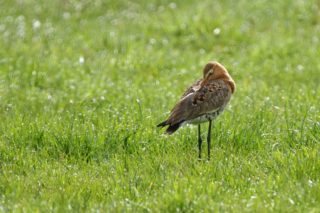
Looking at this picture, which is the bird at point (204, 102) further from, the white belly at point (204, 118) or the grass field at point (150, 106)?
the grass field at point (150, 106)

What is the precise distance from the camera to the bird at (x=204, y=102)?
772 cm

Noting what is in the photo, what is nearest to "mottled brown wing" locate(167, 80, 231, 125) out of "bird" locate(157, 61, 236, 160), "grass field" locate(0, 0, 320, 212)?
"bird" locate(157, 61, 236, 160)

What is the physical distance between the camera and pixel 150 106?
9.93 meters

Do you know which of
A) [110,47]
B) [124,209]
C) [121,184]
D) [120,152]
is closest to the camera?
[124,209]

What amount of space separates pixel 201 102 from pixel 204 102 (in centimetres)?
3

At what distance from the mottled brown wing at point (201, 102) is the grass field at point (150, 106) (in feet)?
1.31

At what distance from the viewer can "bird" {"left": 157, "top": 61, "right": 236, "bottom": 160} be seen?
7723mm

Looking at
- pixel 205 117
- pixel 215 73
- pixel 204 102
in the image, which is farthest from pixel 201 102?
pixel 215 73

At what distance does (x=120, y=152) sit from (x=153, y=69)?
428cm

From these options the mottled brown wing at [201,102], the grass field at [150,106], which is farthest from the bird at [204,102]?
the grass field at [150,106]

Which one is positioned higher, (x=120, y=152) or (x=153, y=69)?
(x=120, y=152)

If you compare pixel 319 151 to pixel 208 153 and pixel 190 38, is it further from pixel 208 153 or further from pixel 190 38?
pixel 190 38

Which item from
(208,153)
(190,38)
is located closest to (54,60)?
(190,38)

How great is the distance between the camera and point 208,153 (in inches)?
309
